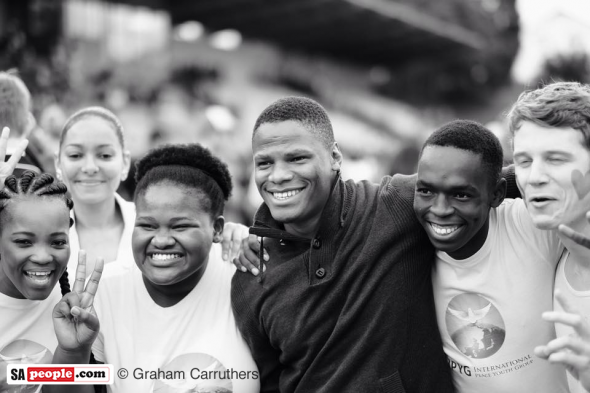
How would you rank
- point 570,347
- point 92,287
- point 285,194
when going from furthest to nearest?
point 285,194
point 92,287
point 570,347

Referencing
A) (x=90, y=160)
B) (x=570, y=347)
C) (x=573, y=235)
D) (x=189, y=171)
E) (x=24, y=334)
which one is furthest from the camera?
(x=90, y=160)

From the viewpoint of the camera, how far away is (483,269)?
255cm

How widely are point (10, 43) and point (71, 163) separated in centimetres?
564

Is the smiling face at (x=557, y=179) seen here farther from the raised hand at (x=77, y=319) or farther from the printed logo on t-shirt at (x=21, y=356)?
the printed logo on t-shirt at (x=21, y=356)

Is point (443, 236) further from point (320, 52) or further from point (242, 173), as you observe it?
point (320, 52)

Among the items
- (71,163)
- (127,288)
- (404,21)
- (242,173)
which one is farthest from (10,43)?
(404,21)

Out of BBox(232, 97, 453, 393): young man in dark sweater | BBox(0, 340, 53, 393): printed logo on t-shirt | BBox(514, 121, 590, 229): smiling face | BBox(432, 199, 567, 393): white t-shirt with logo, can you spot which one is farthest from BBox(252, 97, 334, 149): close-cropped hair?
BBox(0, 340, 53, 393): printed logo on t-shirt

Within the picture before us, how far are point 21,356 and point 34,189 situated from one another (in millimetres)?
691

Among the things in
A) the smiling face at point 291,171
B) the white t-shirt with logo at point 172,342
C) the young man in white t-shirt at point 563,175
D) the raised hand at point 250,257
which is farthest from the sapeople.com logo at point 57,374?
the young man in white t-shirt at point 563,175

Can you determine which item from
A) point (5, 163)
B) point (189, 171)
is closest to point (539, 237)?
point (189, 171)

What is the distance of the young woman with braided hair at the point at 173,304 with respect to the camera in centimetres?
257

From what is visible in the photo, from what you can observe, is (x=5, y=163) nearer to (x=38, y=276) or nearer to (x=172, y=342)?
(x=38, y=276)

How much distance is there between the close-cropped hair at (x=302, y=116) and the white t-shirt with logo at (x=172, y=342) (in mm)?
813

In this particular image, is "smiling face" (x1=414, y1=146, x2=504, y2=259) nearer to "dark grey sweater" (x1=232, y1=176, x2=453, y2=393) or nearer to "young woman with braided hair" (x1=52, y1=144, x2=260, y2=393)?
"dark grey sweater" (x1=232, y1=176, x2=453, y2=393)
